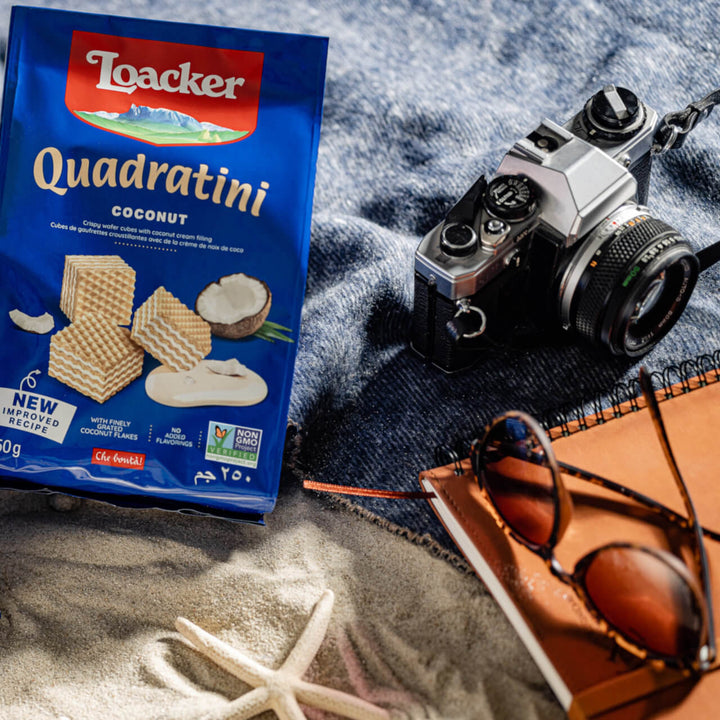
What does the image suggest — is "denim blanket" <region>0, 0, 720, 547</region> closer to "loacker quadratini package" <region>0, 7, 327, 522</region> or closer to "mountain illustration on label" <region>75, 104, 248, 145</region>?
"loacker quadratini package" <region>0, 7, 327, 522</region>

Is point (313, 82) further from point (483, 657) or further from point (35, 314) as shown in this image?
point (483, 657)

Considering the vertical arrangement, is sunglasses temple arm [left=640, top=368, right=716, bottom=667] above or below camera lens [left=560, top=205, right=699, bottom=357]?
below

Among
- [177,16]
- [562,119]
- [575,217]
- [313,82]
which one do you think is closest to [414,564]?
[575,217]

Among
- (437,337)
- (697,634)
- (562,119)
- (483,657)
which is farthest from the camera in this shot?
(562,119)

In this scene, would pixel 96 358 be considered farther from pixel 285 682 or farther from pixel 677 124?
pixel 677 124

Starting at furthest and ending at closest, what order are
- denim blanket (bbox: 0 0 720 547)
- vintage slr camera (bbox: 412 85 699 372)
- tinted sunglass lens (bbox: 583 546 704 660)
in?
1. denim blanket (bbox: 0 0 720 547)
2. vintage slr camera (bbox: 412 85 699 372)
3. tinted sunglass lens (bbox: 583 546 704 660)

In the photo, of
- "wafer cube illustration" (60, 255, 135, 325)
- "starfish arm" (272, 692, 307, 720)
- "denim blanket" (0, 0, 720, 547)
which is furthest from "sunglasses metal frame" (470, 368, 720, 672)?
"wafer cube illustration" (60, 255, 135, 325)

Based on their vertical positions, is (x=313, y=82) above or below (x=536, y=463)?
above
